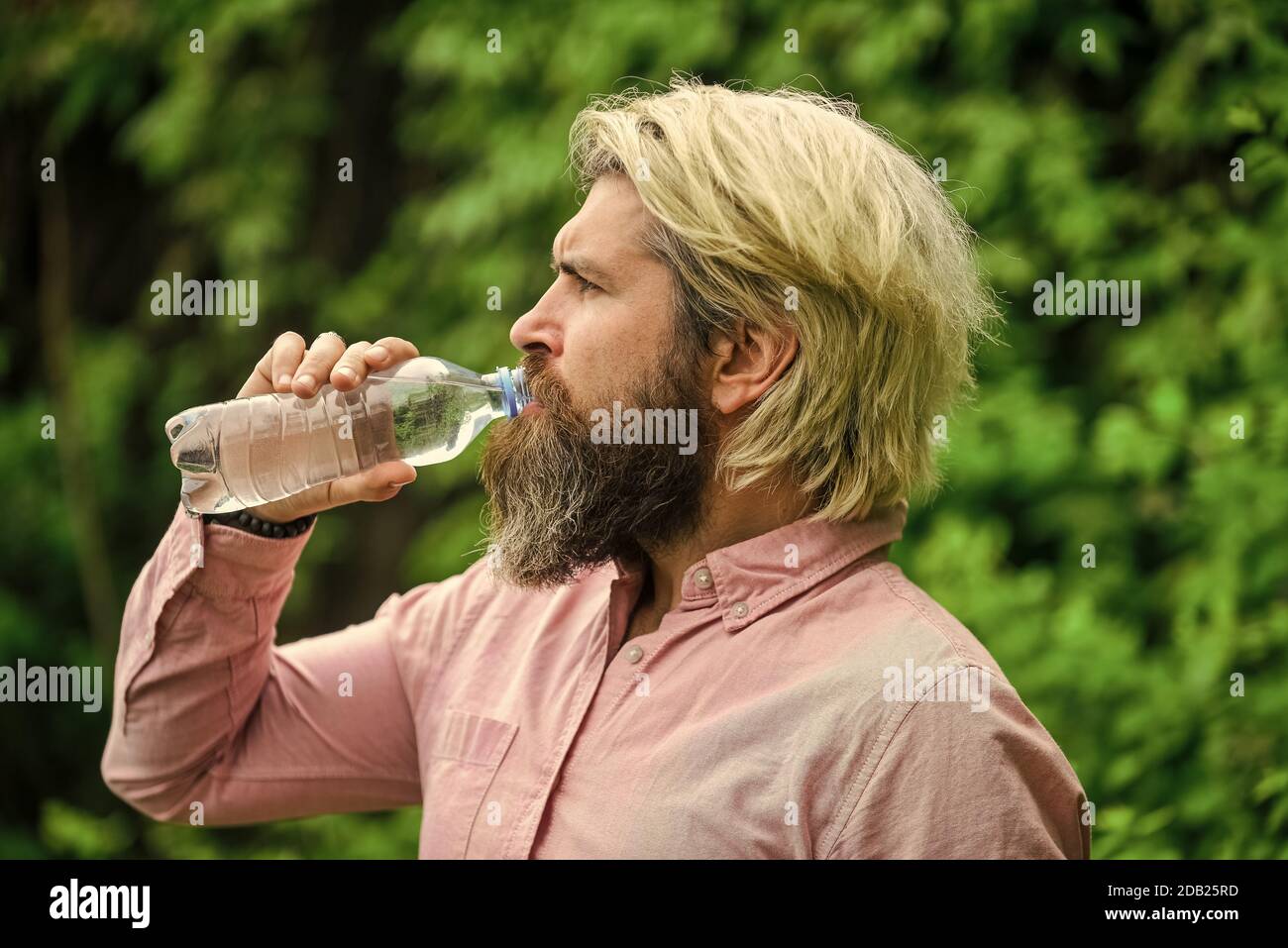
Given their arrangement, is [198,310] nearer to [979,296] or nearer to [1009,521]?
[1009,521]

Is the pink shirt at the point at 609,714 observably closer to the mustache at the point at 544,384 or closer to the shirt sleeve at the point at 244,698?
the shirt sleeve at the point at 244,698

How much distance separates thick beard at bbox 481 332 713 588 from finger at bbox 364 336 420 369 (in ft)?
0.57

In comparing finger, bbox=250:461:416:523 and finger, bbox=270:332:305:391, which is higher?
finger, bbox=270:332:305:391

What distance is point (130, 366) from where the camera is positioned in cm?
467

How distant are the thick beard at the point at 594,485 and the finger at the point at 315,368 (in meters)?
0.28

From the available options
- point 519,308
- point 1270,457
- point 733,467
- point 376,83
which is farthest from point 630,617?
point 376,83

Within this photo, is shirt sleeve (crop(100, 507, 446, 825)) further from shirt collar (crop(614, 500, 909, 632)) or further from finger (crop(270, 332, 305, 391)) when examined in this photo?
shirt collar (crop(614, 500, 909, 632))

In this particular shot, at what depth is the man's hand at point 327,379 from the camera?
5.85 ft

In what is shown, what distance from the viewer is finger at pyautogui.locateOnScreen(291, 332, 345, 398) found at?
1779mm

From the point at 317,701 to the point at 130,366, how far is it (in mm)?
2956

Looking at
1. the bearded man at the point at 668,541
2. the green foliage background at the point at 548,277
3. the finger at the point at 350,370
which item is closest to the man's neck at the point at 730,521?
the bearded man at the point at 668,541

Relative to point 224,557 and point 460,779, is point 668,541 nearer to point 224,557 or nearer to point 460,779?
point 460,779

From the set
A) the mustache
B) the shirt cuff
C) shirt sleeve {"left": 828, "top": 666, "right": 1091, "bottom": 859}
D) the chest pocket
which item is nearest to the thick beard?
the mustache

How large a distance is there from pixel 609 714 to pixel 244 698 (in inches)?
24.5
